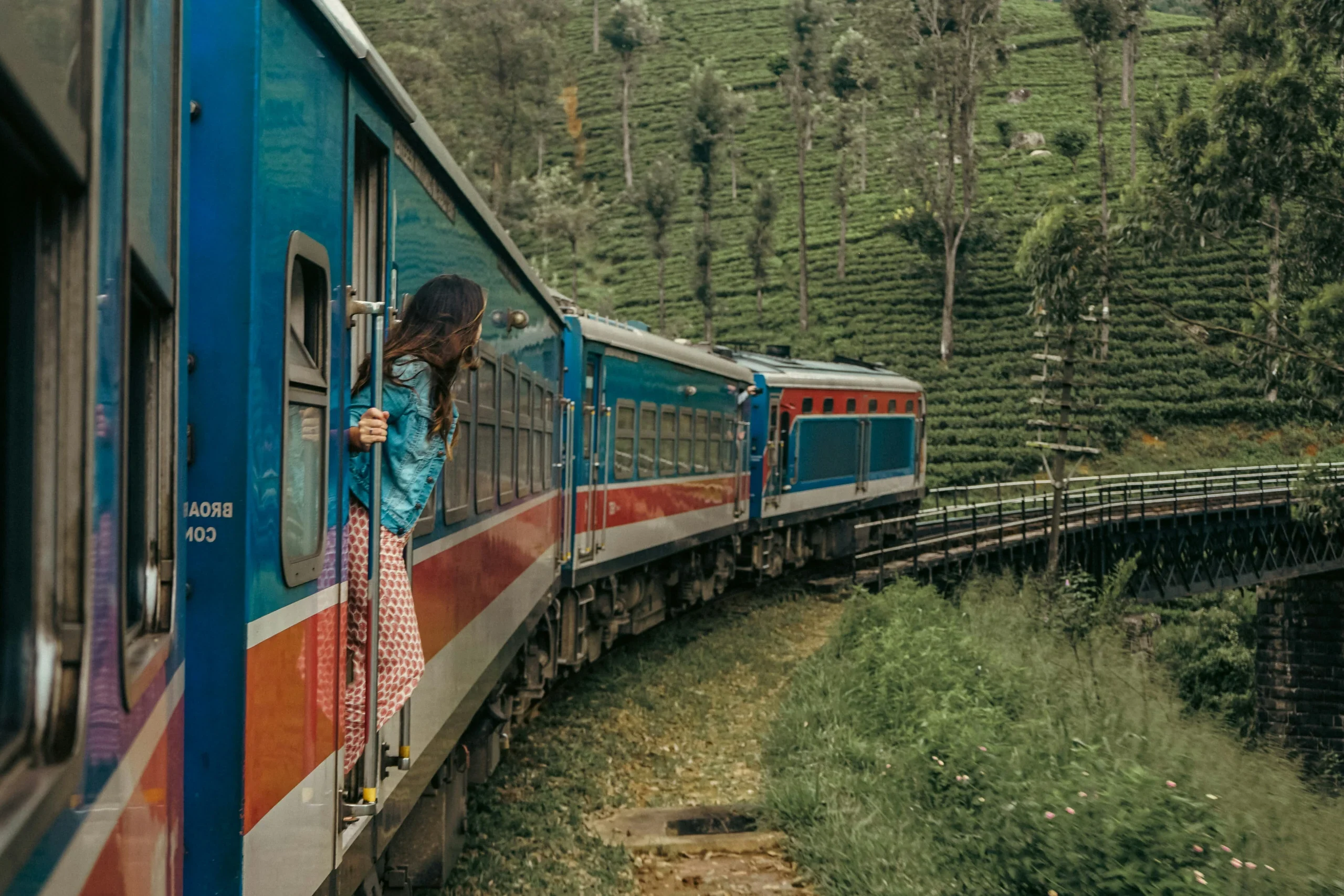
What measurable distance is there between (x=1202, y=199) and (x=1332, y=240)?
175 cm

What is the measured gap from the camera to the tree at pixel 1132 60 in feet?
158

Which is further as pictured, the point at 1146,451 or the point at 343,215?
the point at 1146,451

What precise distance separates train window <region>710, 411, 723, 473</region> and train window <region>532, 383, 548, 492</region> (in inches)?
323

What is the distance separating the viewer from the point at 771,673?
15086 millimetres

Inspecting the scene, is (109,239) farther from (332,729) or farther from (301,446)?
(332,729)

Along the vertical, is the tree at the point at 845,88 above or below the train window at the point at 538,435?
above

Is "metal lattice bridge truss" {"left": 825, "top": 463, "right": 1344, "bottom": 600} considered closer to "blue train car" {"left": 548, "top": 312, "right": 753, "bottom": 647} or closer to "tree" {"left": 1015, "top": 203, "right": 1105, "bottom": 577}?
"tree" {"left": 1015, "top": 203, "right": 1105, "bottom": 577}

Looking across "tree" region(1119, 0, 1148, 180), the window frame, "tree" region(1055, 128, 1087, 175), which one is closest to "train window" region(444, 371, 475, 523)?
the window frame

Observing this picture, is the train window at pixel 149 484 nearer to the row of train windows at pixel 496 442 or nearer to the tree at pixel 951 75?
the row of train windows at pixel 496 442

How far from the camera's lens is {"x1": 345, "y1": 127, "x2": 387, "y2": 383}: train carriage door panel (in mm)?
4234

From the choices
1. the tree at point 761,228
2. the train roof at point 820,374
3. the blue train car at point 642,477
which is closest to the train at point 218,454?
the blue train car at point 642,477

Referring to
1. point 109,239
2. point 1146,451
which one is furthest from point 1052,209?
point 1146,451

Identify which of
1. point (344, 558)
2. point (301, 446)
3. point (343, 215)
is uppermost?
point (343, 215)

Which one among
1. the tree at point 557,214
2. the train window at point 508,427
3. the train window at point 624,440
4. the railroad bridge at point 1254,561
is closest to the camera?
the train window at point 508,427
